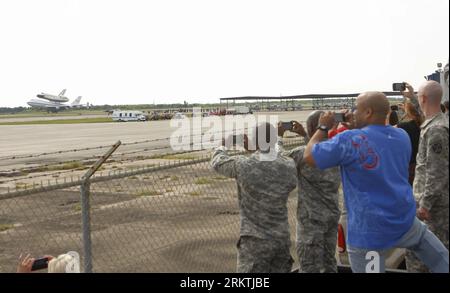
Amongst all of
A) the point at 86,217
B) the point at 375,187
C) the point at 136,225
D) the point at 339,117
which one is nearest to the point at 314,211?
the point at 339,117

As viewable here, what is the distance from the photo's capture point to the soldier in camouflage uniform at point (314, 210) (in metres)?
4.07

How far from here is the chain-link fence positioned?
7.17 m

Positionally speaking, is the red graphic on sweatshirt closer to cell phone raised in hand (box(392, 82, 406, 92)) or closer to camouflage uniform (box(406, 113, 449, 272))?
camouflage uniform (box(406, 113, 449, 272))

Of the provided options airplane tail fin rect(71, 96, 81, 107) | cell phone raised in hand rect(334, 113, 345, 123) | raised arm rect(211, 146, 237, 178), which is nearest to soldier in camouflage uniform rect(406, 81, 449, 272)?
cell phone raised in hand rect(334, 113, 345, 123)

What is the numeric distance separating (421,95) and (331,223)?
1261 millimetres

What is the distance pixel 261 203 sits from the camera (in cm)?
366

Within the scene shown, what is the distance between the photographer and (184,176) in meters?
17.1

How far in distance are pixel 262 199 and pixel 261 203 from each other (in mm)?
32

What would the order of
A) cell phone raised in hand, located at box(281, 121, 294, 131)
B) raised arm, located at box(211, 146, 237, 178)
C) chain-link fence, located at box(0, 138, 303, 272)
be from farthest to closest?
1. chain-link fence, located at box(0, 138, 303, 272)
2. cell phone raised in hand, located at box(281, 121, 294, 131)
3. raised arm, located at box(211, 146, 237, 178)

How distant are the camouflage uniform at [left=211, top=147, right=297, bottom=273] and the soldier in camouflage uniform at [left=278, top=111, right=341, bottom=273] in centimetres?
37

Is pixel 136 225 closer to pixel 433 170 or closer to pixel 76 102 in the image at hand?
pixel 433 170

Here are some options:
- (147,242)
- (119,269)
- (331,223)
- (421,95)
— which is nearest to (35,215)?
(147,242)

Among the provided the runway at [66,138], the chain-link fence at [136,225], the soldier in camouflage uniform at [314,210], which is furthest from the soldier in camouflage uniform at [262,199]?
the runway at [66,138]
